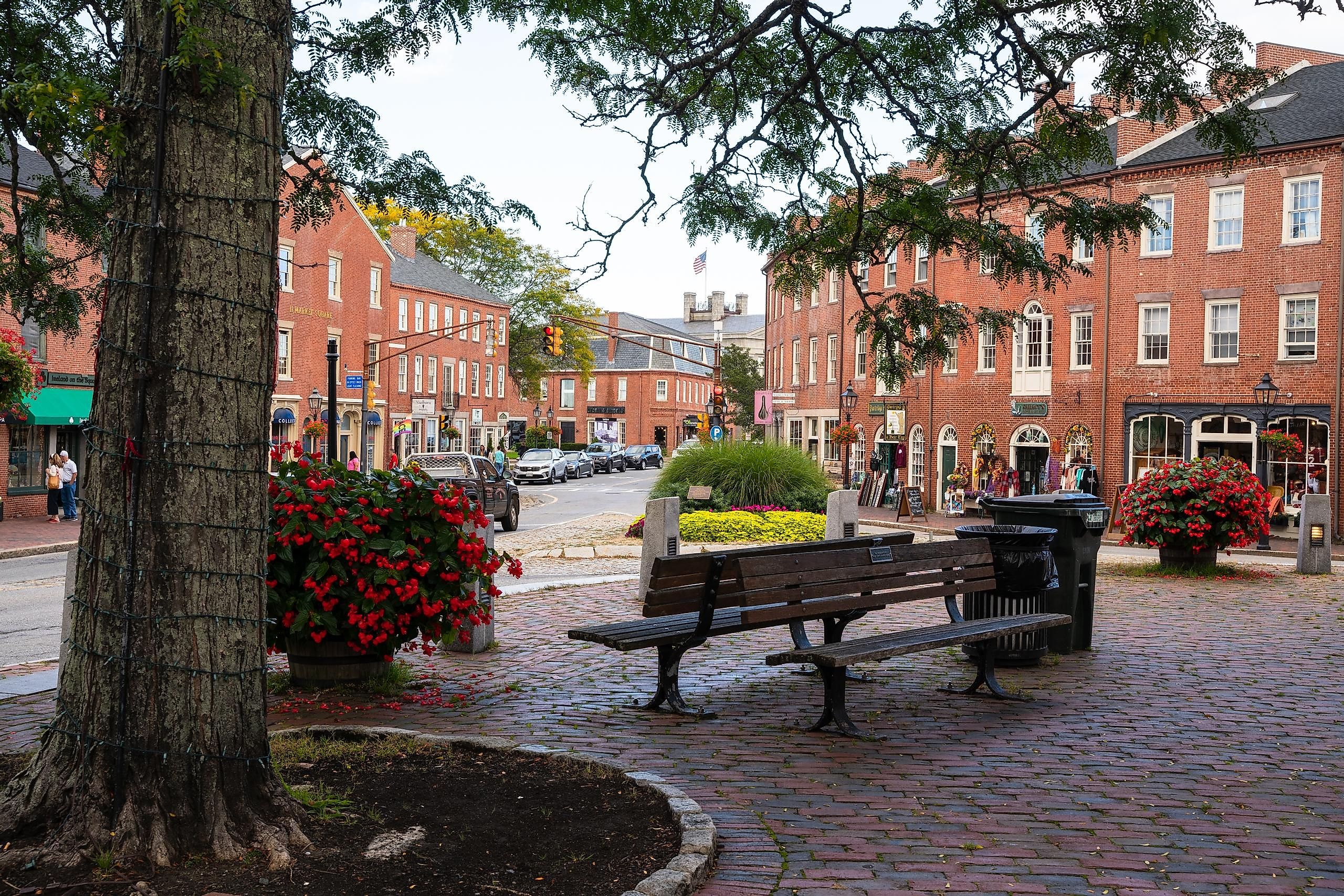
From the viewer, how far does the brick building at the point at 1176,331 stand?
1210 inches

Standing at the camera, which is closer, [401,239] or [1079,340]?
[1079,340]

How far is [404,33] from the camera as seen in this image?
785 cm

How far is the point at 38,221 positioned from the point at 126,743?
4947mm

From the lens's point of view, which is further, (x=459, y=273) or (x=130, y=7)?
(x=459, y=273)

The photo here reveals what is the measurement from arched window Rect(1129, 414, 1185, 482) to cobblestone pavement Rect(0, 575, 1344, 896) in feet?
79.5

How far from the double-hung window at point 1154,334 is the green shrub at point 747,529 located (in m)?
17.4

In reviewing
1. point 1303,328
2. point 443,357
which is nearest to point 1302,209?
point 1303,328

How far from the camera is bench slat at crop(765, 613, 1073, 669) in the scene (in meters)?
6.64

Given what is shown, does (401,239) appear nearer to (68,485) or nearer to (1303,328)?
(68,485)

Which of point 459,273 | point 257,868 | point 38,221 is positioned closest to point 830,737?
point 257,868

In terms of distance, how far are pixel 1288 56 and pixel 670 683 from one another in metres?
36.2

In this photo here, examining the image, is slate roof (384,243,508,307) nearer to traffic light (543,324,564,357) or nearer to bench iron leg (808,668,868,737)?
traffic light (543,324,564,357)

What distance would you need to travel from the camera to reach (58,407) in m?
30.1

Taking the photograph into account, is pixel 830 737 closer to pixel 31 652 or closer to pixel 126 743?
pixel 126 743
